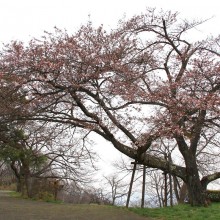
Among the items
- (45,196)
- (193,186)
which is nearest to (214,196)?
(193,186)

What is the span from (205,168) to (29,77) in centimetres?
1744

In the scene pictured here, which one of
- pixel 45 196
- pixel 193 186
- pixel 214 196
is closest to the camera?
pixel 193 186

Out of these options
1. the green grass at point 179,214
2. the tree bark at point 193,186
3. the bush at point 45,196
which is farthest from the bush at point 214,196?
the bush at point 45,196

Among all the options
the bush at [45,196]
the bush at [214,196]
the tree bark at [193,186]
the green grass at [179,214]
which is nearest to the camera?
the green grass at [179,214]

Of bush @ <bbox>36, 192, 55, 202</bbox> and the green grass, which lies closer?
the green grass

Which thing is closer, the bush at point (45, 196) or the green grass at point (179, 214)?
the green grass at point (179, 214)

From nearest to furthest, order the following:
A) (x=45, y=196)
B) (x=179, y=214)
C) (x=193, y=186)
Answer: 1. (x=179, y=214)
2. (x=193, y=186)
3. (x=45, y=196)

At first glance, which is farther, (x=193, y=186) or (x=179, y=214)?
(x=193, y=186)

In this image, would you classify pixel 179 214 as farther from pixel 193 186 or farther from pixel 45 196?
pixel 45 196

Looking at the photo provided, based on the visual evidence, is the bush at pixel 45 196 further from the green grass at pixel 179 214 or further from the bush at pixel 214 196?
the bush at pixel 214 196

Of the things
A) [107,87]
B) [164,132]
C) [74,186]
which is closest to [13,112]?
[107,87]

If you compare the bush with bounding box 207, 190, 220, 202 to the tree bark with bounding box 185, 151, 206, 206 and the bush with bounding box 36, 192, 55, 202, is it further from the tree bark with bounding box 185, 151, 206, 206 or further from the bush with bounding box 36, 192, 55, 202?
the bush with bounding box 36, 192, 55, 202

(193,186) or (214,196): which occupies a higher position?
(214,196)

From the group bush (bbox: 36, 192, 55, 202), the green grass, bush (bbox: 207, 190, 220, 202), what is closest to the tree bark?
the green grass
